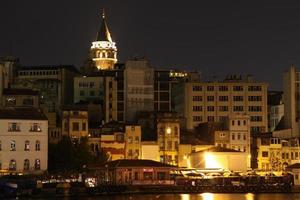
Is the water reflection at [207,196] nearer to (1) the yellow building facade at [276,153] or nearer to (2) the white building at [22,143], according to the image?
(2) the white building at [22,143]

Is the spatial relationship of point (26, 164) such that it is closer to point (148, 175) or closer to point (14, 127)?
point (14, 127)

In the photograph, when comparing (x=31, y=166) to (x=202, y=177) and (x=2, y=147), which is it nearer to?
(x=2, y=147)

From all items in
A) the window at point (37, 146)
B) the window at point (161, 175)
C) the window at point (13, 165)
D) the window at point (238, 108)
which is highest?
the window at point (238, 108)

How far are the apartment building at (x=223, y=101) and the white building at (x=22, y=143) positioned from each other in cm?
3737

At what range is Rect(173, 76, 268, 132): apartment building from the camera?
128 metres

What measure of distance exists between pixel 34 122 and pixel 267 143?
122 feet

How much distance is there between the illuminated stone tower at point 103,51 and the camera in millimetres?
163875

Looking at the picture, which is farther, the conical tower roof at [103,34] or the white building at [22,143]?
the conical tower roof at [103,34]

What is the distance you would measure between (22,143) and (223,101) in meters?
44.8

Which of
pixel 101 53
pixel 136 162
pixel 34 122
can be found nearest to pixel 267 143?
pixel 136 162

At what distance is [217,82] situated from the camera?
129750mm

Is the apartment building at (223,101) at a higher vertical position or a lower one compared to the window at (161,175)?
higher

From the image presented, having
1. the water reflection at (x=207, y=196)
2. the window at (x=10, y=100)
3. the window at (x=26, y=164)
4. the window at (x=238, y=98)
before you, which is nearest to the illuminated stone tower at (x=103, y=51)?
the window at (x=238, y=98)

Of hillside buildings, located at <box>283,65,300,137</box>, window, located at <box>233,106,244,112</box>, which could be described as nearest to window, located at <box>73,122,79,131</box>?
window, located at <box>233,106,244,112</box>
